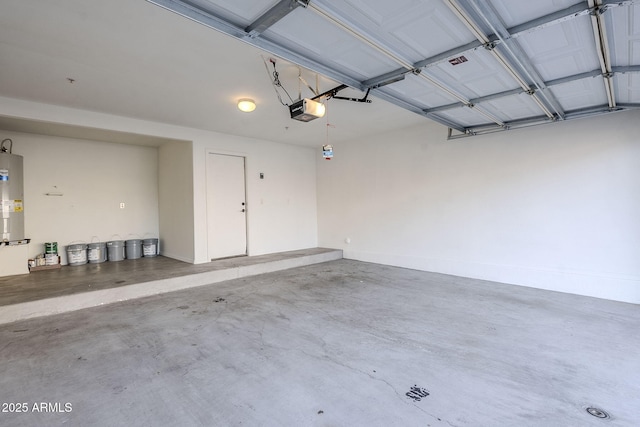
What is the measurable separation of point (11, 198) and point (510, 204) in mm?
7921

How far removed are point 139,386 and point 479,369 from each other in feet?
8.32

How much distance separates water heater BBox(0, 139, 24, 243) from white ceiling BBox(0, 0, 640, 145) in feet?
4.93

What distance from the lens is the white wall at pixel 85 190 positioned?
17.7 ft

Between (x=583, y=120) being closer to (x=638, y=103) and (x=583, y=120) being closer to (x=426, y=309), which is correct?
(x=638, y=103)

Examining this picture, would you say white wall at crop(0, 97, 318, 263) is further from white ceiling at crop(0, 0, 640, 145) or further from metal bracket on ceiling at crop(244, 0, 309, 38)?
metal bracket on ceiling at crop(244, 0, 309, 38)

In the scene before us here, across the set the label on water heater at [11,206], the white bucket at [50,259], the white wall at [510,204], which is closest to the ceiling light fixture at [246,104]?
the white wall at [510,204]

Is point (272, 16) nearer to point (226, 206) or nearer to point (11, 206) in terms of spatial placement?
point (226, 206)

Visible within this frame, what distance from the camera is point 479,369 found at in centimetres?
233

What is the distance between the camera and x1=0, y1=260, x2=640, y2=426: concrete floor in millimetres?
1858

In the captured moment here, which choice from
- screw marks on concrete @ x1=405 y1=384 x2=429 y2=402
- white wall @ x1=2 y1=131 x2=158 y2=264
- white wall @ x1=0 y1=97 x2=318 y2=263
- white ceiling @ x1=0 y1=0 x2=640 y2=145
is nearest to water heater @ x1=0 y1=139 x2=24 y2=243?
white wall @ x1=2 y1=131 x2=158 y2=264

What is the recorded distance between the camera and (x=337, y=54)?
250 centimetres

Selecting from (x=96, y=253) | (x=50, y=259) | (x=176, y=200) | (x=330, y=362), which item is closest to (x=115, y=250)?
(x=96, y=253)

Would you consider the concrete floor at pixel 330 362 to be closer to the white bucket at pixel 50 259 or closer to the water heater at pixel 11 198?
the water heater at pixel 11 198

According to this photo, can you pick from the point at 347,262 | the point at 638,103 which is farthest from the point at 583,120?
the point at 347,262
